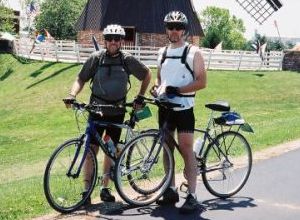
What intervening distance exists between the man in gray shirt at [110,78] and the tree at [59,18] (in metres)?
59.8

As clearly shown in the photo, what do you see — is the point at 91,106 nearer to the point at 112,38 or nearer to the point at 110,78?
the point at 110,78

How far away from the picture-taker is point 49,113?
22.3 metres

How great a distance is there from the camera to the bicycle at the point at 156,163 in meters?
6.16

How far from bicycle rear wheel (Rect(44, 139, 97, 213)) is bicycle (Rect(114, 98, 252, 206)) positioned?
38 cm

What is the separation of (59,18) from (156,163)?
6152 centimetres

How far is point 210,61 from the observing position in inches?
1240

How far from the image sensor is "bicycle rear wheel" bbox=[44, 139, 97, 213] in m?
5.85

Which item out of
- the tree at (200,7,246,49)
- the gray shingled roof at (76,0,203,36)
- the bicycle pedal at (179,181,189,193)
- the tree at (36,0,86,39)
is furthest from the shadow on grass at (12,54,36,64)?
the tree at (200,7,246,49)

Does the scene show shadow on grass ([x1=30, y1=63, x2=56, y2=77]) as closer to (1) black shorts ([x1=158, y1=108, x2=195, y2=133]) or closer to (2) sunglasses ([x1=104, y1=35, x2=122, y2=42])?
(2) sunglasses ([x1=104, y1=35, x2=122, y2=42])

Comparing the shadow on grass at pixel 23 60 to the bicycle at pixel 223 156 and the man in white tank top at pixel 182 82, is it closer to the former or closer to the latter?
the bicycle at pixel 223 156

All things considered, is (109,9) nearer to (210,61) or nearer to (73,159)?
(210,61)

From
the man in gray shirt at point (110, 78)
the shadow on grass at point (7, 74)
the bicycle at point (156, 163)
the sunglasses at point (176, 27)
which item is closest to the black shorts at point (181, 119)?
the bicycle at point (156, 163)

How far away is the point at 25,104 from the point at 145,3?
12725 millimetres

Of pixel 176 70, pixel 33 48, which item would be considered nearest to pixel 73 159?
pixel 176 70
